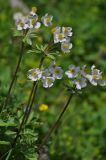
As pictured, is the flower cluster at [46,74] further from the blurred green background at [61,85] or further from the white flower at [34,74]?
the blurred green background at [61,85]

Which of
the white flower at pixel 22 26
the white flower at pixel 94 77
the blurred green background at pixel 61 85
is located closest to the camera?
the white flower at pixel 94 77

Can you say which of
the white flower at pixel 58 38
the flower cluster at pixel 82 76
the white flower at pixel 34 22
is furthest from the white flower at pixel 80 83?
the white flower at pixel 34 22

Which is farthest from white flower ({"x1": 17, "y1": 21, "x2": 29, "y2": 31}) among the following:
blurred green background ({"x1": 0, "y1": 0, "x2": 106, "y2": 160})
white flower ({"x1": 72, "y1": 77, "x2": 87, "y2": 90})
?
blurred green background ({"x1": 0, "y1": 0, "x2": 106, "y2": 160})

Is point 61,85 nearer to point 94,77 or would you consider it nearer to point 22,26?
point 22,26

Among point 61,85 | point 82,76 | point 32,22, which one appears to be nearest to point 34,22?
point 32,22

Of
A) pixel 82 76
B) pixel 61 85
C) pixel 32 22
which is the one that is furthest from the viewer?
pixel 61 85
